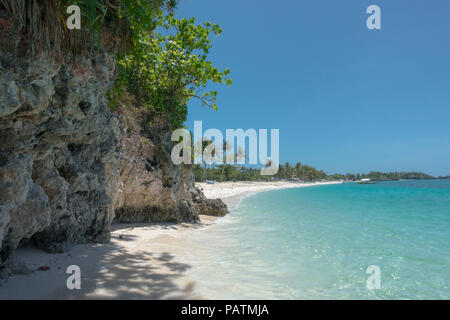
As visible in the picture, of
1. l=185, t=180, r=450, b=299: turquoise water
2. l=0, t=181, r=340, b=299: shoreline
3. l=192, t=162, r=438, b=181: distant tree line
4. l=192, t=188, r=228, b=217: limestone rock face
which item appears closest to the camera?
l=0, t=181, r=340, b=299: shoreline

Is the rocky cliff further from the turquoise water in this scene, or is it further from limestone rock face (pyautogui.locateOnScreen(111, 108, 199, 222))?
the turquoise water

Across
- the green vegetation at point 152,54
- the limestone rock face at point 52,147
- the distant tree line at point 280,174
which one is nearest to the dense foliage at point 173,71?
the green vegetation at point 152,54

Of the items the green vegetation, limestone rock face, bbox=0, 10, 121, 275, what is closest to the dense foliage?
the green vegetation

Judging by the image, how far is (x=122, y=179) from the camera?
8.12 meters

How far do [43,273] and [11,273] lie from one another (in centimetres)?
35

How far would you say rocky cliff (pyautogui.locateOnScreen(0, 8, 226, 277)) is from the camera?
2871 mm

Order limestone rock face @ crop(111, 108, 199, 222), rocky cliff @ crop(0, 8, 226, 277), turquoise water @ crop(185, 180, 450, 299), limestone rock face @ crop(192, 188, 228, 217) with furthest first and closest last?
limestone rock face @ crop(192, 188, 228, 217) < limestone rock face @ crop(111, 108, 199, 222) < turquoise water @ crop(185, 180, 450, 299) < rocky cliff @ crop(0, 8, 226, 277)

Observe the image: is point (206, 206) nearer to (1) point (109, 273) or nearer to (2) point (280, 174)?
(1) point (109, 273)
